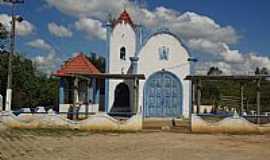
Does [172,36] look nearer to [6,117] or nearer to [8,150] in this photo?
[6,117]

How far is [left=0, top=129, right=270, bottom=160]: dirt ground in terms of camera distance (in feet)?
36.9

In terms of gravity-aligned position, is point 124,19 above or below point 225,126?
above

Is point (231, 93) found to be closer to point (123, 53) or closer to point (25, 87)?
point (123, 53)

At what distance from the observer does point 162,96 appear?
25953mm

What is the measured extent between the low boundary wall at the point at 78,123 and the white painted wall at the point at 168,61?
7.35 meters

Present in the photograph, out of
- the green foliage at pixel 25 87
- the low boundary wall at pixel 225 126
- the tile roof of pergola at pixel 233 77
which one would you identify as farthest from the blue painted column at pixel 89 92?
the green foliage at pixel 25 87

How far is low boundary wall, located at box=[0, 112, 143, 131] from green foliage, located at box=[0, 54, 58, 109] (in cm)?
1803

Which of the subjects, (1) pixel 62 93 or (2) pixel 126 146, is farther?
(1) pixel 62 93

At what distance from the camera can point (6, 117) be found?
18.8 metres

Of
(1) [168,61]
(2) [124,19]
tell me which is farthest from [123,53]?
(1) [168,61]

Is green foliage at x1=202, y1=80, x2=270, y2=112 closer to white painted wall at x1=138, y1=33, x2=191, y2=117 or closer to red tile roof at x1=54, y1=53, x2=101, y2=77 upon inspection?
white painted wall at x1=138, y1=33, x2=191, y2=117

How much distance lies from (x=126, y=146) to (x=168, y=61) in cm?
1379

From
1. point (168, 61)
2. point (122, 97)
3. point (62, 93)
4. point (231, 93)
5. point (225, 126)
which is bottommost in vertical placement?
point (225, 126)

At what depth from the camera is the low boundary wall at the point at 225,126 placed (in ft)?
61.0
